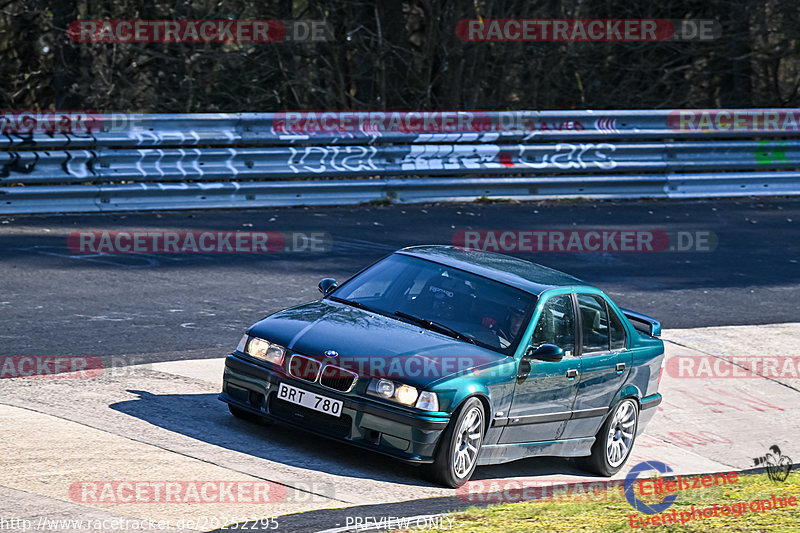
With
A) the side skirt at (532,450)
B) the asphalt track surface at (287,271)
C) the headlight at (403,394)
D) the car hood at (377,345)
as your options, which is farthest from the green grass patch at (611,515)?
the asphalt track surface at (287,271)

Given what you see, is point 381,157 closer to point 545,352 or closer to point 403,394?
point 545,352

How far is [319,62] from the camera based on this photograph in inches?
845

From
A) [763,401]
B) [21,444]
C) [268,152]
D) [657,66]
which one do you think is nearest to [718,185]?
[657,66]

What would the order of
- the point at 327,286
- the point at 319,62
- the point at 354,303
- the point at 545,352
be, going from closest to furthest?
the point at 545,352 < the point at 354,303 < the point at 327,286 < the point at 319,62

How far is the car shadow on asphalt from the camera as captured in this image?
278 inches

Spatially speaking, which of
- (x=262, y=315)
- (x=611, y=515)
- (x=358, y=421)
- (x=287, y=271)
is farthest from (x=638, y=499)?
(x=287, y=271)

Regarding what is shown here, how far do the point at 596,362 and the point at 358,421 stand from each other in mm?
2023

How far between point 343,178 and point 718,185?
6.80m

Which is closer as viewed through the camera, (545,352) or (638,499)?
(638,499)

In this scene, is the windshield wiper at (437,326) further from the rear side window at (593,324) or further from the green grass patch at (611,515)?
the green grass patch at (611,515)

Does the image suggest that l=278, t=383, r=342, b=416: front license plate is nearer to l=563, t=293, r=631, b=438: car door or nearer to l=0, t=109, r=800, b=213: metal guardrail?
l=563, t=293, r=631, b=438: car door

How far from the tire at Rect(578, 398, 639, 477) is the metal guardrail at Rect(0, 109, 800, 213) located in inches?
328

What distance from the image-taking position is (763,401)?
10617 mm

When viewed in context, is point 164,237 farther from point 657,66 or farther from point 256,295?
point 657,66
